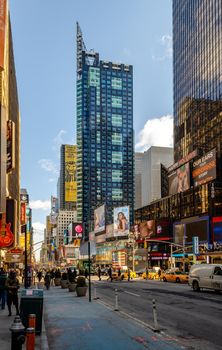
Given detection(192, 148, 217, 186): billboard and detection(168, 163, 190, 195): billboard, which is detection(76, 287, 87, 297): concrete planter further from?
detection(168, 163, 190, 195): billboard

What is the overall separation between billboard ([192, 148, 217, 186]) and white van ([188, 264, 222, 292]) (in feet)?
194

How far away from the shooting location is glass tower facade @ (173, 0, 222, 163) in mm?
105812

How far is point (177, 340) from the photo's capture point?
43.7 feet

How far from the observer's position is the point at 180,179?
113m

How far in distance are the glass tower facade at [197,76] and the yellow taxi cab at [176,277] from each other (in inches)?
1745

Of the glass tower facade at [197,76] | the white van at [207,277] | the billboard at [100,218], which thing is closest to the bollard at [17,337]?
the white van at [207,277]

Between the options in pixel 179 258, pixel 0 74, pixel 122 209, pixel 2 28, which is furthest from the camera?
pixel 122 209

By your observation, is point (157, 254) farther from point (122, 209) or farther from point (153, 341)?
point (153, 341)

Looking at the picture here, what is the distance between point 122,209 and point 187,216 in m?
33.2

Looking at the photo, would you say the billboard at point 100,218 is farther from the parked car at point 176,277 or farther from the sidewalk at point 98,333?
the sidewalk at point 98,333

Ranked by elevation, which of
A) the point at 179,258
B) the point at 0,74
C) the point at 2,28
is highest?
the point at 0,74

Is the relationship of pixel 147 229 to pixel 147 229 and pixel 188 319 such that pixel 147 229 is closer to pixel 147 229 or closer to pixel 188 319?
pixel 147 229

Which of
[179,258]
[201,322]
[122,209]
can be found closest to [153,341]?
[201,322]

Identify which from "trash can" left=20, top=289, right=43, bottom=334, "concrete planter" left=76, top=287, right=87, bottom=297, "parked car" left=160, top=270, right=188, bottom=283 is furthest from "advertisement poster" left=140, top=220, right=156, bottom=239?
"trash can" left=20, top=289, right=43, bottom=334
